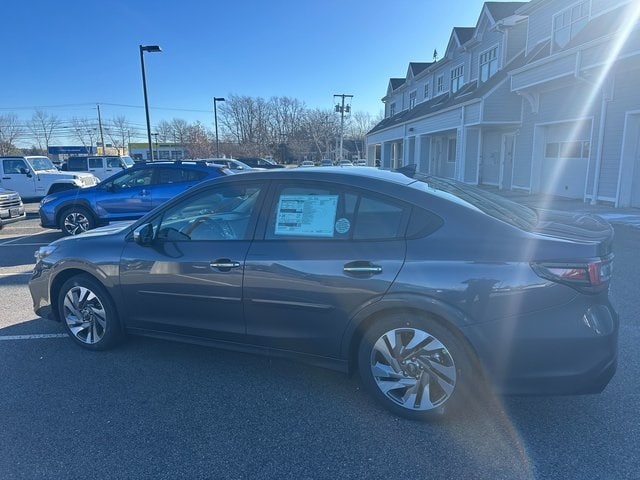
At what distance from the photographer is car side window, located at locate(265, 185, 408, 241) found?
286 cm

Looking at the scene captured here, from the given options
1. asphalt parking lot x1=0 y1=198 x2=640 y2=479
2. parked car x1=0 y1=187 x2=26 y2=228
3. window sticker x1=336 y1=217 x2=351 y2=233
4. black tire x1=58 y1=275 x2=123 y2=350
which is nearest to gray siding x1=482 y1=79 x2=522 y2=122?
asphalt parking lot x1=0 y1=198 x2=640 y2=479

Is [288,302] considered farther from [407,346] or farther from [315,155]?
[315,155]

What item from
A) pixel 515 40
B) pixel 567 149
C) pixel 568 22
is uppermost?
pixel 515 40

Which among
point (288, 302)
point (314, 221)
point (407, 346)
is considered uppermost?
point (314, 221)

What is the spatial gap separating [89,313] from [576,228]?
389 cm

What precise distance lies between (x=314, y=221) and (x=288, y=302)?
0.59 metres

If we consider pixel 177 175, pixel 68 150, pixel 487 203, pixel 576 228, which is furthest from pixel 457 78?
pixel 68 150

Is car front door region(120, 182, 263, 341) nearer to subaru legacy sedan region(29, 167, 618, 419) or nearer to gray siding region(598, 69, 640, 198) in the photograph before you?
subaru legacy sedan region(29, 167, 618, 419)

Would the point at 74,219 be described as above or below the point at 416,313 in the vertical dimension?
below

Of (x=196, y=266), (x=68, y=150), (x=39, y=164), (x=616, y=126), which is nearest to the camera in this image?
(x=196, y=266)

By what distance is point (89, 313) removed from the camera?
3838 mm

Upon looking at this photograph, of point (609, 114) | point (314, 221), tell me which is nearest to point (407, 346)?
point (314, 221)

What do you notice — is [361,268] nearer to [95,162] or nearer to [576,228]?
[576,228]

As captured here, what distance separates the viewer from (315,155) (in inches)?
3287
